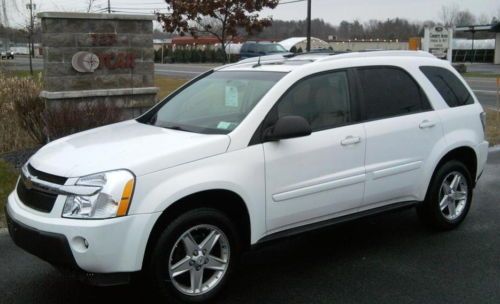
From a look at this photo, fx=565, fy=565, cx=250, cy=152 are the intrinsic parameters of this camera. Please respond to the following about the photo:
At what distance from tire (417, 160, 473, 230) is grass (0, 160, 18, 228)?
14.5ft

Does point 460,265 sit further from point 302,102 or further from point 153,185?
point 153,185

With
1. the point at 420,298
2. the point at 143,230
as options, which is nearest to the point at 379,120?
the point at 420,298

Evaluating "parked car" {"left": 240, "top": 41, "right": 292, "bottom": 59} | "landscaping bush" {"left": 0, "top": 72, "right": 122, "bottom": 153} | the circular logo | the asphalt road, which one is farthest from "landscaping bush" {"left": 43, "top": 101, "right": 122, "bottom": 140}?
"parked car" {"left": 240, "top": 41, "right": 292, "bottom": 59}

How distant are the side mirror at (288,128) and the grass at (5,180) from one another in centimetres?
352

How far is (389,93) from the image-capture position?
16.5 feet

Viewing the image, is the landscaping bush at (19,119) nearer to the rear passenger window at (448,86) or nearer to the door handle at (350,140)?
the door handle at (350,140)

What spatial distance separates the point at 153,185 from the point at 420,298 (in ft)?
6.83

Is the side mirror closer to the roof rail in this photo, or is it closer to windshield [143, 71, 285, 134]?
windshield [143, 71, 285, 134]

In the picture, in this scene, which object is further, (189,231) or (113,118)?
(113,118)

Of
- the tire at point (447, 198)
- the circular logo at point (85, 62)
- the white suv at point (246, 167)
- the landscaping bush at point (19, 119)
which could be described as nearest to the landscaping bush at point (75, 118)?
the landscaping bush at point (19, 119)

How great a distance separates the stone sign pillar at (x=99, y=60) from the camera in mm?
9406

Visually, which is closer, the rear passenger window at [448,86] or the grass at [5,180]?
the rear passenger window at [448,86]

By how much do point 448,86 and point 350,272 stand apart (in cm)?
220

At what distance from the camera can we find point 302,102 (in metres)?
4.50
